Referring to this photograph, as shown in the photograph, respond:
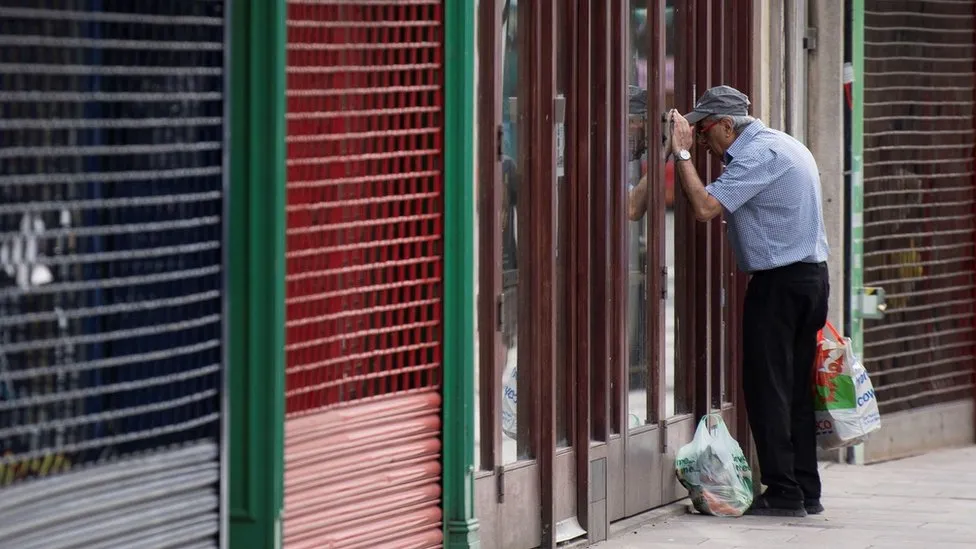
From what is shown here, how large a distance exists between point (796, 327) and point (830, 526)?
0.84 meters

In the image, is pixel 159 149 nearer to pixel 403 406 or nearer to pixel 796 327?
pixel 403 406

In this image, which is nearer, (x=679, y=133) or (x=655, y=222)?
(x=679, y=133)

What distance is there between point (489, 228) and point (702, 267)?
219 centimetres

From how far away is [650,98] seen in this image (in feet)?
28.6

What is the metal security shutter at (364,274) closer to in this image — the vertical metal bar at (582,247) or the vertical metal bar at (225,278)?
the vertical metal bar at (225,278)

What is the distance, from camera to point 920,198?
11.4m

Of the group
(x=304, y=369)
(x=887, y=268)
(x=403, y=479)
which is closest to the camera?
(x=304, y=369)

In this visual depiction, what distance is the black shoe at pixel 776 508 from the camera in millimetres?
8727

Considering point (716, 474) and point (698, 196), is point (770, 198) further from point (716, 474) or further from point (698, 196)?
point (716, 474)

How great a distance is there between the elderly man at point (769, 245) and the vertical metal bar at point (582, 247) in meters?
0.61

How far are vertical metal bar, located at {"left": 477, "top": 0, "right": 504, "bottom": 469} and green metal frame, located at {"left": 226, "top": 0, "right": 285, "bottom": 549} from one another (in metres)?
1.42

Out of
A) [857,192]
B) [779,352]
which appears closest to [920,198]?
[857,192]

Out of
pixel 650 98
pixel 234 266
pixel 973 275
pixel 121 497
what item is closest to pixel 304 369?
pixel 234 266

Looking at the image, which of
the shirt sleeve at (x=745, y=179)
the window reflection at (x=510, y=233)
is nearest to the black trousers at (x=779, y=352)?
the shirt sleeve at (x=745, y=179)
